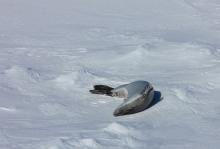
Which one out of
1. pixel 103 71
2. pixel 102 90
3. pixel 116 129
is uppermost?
pixel 116 129

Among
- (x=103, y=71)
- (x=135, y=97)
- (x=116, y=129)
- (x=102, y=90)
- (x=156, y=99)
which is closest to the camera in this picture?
(x=116, y=129)

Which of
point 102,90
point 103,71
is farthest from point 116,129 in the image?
point 103,71

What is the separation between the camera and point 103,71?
739 centimetres

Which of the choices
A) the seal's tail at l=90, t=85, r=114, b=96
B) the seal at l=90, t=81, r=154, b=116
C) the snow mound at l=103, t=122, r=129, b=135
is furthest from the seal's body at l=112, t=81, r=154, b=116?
the snow mound at l=103, t=122, r=129, b=135

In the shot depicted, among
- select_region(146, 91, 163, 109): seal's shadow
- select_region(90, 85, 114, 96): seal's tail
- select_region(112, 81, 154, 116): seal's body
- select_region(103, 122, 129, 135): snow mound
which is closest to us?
select_region(103, 122, 129, 135): snow mound

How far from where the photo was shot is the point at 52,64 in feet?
25.3

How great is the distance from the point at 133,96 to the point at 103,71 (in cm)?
155

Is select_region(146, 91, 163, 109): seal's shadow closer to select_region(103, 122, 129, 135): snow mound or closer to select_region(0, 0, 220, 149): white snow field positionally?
select_region(0, 0, 220, 149): white snow field

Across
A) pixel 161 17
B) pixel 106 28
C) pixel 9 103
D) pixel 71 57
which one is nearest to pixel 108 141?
pixel 9 103

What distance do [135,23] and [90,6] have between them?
5.44 ft

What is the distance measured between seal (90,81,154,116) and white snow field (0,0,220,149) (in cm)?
7

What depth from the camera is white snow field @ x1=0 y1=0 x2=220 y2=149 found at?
535 cm

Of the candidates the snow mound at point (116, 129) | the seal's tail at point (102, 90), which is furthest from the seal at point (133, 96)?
the snow mound at point (116, 129)

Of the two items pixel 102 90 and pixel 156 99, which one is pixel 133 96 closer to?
pixel 156 99
